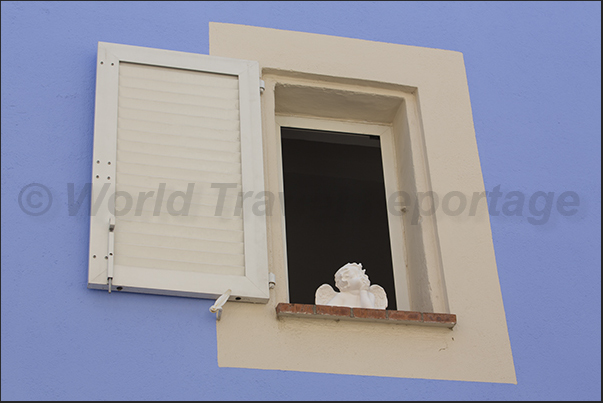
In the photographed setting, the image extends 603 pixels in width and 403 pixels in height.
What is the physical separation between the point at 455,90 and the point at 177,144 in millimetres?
1661

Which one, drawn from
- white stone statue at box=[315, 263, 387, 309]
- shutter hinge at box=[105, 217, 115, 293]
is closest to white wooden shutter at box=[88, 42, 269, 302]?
shutter hinge at box=[105, 217, 115, 293]

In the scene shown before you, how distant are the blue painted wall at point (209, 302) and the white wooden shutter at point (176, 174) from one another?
11 centimetres

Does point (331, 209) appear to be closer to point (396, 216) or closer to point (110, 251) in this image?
point (396, 216)

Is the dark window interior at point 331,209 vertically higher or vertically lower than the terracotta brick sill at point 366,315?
higher

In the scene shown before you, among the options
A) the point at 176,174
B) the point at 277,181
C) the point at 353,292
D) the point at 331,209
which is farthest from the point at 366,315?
the point at 176,174

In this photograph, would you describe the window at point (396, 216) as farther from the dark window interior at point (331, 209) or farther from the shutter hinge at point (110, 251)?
the shutter hinge at point (110, 251)

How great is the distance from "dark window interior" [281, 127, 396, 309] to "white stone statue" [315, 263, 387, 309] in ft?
0.52

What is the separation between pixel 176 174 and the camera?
4.50 meters

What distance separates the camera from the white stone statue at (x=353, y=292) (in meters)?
4.62

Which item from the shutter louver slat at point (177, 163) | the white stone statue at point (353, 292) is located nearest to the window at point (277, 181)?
the shutter louver slat at point (177, 163)

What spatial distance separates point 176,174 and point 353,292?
103 centimetres

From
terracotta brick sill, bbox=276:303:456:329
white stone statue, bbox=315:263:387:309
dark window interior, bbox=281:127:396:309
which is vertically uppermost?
dark window interior, bbox=281:127:396:309

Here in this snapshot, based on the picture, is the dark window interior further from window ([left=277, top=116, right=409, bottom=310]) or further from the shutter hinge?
the shutter hinge

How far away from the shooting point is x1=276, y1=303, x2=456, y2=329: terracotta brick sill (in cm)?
430
